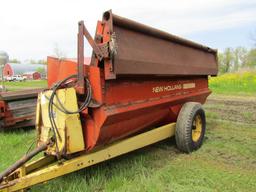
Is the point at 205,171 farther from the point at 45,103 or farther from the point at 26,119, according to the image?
the point at 26,119

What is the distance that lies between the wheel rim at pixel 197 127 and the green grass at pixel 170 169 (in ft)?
0.73

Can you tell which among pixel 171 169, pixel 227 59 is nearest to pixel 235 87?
pixel 171 169

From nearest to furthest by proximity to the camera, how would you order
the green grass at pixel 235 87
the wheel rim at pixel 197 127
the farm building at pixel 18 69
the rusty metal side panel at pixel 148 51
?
the rusty metal side panel at pixel 148 51 < the wheel rim at pixel 197 127 < the green grass at pixel 235 87 < the farm building at pixel 18 69

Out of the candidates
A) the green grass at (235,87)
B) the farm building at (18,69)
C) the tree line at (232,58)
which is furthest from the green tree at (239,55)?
the green grass at (235,87)

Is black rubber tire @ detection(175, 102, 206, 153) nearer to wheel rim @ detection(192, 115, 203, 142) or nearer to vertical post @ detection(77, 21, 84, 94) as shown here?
wheel rim @ detection(192, 115, 203, 142)

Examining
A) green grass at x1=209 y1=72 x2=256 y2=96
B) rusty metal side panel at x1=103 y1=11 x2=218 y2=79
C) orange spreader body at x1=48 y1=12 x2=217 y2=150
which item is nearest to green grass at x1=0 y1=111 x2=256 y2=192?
orange spreader body at x1=48 y1=12 x2=217 y2=150

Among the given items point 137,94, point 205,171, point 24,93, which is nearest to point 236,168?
point 205,171

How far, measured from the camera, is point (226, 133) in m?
5.82

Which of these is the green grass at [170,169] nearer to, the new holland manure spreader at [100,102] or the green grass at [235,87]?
the new holland manure spreader at [100,102]

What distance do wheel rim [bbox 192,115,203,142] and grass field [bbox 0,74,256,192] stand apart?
213mm


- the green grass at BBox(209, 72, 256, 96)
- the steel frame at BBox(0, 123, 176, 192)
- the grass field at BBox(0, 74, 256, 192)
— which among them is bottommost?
the grass field at BBox(0, 74, 256, 192)

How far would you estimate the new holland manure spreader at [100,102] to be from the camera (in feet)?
10.8

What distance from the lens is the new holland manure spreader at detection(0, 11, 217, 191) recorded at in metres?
3.29

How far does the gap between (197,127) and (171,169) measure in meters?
1.40
